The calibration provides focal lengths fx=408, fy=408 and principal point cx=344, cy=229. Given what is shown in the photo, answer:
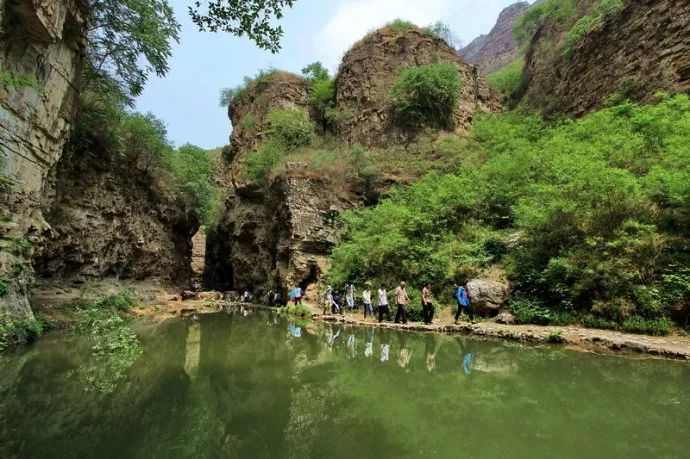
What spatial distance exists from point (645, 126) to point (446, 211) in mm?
7374

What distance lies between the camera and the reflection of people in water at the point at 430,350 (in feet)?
23.4

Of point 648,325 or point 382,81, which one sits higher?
point 382,81

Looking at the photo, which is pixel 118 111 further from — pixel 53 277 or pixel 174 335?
pixel 174 335

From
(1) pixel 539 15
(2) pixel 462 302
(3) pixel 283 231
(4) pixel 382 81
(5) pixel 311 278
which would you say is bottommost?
(2) pixel 462 302

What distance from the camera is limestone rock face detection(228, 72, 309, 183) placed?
111ft

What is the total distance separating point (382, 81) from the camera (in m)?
30.5

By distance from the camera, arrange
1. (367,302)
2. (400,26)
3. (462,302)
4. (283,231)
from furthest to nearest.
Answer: (400,26), (283,231), (367,302), (462,302)

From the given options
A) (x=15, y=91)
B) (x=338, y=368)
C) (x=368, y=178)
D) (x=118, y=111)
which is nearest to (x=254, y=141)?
(x=368, y=178)

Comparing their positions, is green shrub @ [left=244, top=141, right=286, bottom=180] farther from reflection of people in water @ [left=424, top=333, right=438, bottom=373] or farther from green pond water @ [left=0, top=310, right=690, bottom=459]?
green pond water @ [left=0, top=310, right=690, bottom=459]

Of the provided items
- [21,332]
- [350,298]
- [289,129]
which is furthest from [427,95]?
[21,332]

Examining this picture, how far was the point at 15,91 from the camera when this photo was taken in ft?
32.7

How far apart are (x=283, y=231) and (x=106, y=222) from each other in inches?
359

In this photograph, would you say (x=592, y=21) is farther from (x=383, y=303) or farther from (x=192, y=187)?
(x=192, y=187)

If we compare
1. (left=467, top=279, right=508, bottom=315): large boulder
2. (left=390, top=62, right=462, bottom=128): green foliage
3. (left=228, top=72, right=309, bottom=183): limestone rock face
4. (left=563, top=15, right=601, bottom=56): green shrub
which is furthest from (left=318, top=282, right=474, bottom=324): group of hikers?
(left=563, top=15, right=601, bottom=56): green shrub
